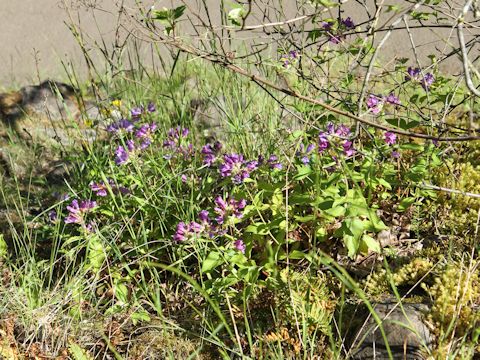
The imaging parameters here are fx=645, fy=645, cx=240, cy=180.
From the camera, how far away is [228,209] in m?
2.59

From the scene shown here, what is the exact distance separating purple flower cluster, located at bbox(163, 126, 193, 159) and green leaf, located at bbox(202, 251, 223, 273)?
611 mm

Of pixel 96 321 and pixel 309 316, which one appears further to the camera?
pixel 96 321

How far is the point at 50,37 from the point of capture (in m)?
6.62

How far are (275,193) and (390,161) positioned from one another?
2.30ft

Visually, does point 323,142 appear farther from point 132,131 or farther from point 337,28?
point 132,131

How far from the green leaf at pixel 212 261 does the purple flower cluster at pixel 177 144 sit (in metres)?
0.61

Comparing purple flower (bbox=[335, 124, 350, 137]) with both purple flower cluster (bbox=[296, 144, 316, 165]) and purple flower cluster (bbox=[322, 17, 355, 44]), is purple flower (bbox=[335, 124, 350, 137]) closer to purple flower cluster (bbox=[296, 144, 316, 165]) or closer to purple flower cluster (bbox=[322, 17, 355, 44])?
purple flower cluster (bbox=[296, 144, 316, 165])

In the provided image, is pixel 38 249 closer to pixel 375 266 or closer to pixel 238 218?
pixel 238 218

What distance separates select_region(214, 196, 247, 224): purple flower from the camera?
2590 millimetres

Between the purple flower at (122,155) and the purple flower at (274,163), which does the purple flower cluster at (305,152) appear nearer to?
the purple flower at (274,163)

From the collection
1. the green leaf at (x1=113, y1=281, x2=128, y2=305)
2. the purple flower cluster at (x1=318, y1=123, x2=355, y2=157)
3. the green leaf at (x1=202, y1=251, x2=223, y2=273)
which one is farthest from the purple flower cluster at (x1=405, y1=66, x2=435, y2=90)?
the green leaf at (x1=113, y1=281, x2=128, y2=305)

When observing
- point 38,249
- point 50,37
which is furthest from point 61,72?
point 38,249

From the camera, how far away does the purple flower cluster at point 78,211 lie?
2.80 metres

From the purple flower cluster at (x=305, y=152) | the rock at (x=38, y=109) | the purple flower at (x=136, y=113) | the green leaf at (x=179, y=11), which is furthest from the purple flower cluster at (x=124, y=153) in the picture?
the rock at (x=38, y=109)
